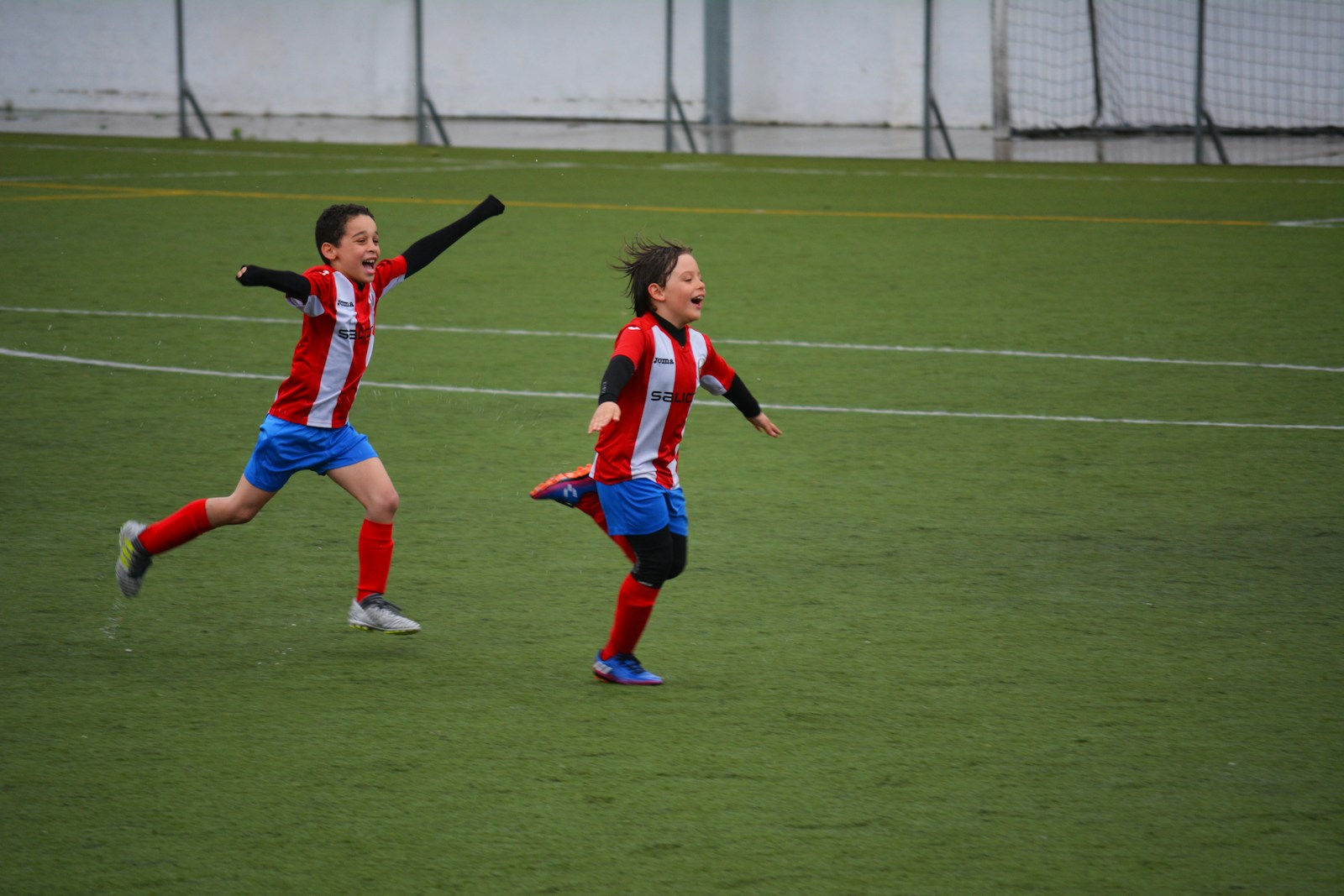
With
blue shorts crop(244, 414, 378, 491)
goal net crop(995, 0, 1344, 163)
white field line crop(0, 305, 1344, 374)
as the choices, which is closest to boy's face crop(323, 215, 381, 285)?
blue shorts crop(244, 414, 378, 491)

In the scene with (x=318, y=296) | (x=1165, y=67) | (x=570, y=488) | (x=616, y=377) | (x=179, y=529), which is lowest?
(x=179, y=529)

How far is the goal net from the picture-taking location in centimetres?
2544

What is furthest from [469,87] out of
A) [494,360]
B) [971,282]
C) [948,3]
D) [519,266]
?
[494,360]

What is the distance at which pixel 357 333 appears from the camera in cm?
491

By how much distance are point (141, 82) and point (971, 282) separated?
817 inches

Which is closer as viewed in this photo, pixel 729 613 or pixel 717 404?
pixel 729 613

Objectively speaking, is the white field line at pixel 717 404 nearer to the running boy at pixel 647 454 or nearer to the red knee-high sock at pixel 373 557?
the red knee-high sock at pixel 373 557

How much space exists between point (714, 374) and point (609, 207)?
43.3ft

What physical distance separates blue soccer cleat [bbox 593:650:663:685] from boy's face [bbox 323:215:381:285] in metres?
1.41

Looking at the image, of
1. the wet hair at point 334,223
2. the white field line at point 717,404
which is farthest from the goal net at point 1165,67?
the wet hair at point 334,223

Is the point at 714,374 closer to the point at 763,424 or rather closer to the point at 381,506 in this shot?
the point at 763,424

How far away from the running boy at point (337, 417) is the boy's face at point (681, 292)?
37.6 inches

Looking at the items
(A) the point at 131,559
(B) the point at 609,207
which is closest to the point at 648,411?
(A) the point at 131,559

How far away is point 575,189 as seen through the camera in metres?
19.6
